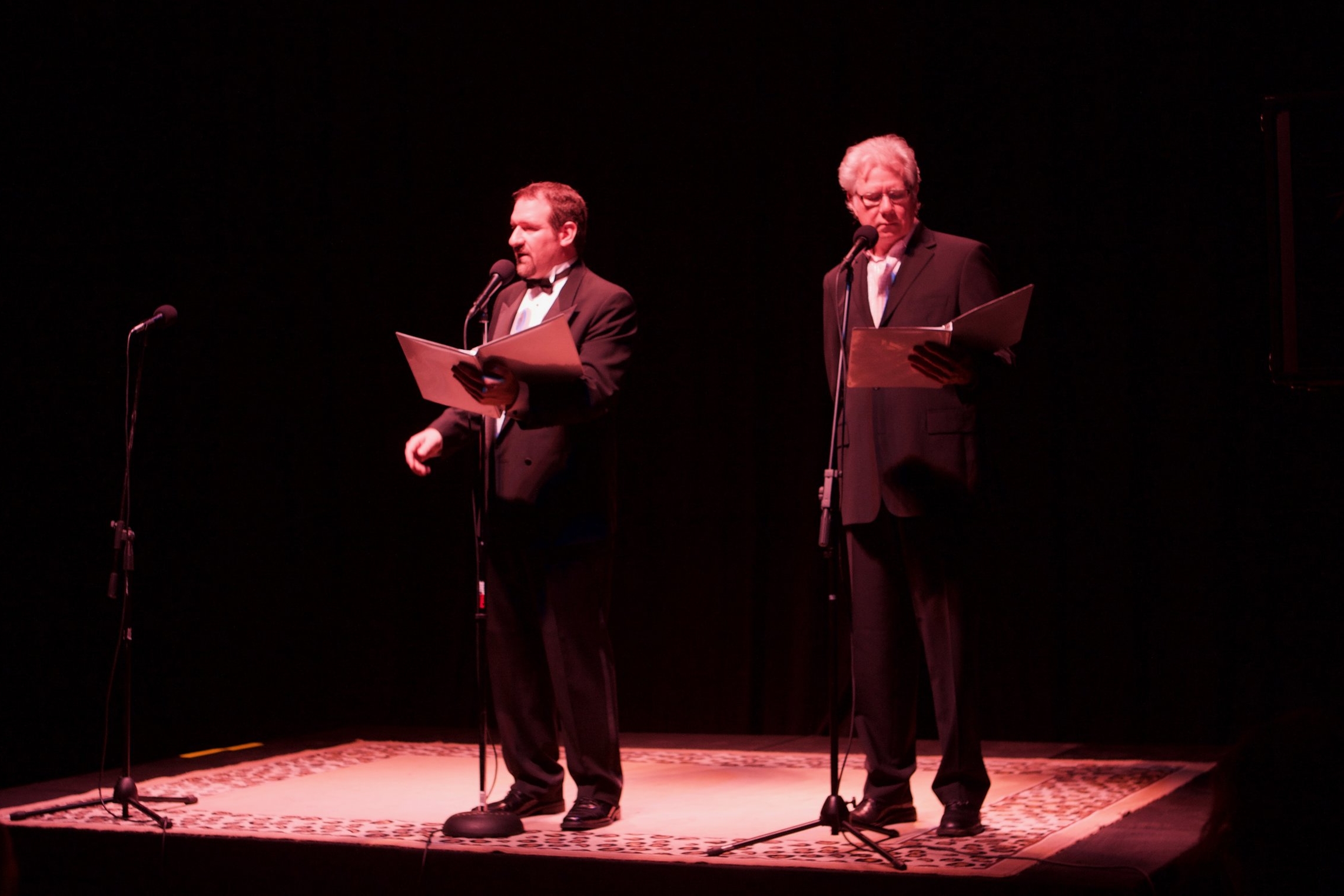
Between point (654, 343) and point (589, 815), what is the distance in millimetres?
2526

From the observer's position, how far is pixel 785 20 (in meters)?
5.23

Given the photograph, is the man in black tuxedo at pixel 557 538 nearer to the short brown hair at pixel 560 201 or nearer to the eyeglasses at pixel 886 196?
the short brown hair at pixel 560 201

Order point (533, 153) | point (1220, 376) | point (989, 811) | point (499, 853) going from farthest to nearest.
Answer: point (533, 153) → point (1220, 376) → point (989, 811) → point (499, 853)

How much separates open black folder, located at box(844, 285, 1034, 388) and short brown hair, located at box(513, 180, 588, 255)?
35.0 inches

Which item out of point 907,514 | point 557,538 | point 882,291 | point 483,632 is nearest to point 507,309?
point 557,538

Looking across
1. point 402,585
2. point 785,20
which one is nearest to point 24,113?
point 402,585

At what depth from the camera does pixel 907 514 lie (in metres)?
3.08

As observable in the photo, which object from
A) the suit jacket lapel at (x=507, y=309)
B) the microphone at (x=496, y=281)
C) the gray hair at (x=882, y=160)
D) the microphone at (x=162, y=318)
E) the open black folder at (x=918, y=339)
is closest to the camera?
the open black folder at (x=918, y=339)

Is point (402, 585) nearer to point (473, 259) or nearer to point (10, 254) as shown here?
point (473, 259)

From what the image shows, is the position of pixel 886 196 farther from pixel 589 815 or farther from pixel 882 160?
pixel 589 815

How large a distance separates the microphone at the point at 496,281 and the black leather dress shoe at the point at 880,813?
1.42m

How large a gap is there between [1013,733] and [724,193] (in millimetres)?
2268

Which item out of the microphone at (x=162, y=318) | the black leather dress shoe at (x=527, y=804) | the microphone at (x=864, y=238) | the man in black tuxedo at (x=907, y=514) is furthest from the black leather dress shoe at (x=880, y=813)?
the microphone at (x=162, y=318)

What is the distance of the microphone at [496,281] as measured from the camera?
3.00 metres
